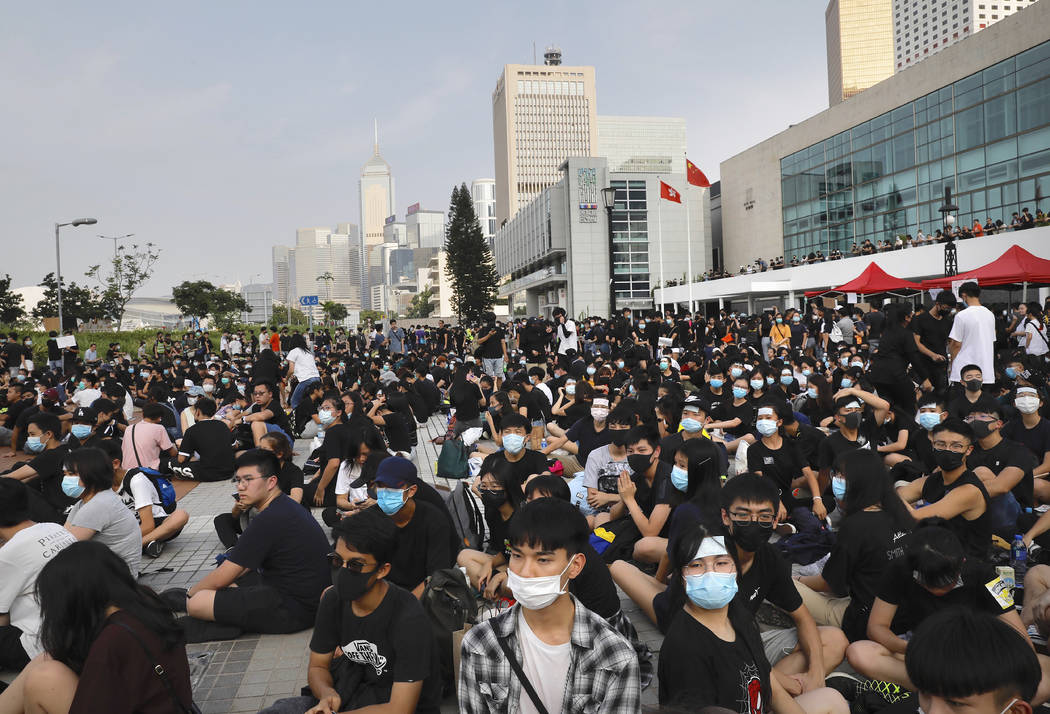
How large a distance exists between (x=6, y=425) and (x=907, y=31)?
204m

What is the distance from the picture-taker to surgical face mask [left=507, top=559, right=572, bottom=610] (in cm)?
248

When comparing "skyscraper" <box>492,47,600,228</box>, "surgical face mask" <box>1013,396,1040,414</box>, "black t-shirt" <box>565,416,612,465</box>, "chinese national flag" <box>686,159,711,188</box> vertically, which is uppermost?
"skyscraper" <box>492,47,600,228</box>

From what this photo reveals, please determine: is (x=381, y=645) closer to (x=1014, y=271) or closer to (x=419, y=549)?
(x=419, y=549)

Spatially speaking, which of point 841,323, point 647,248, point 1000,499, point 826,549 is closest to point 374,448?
point 826,549

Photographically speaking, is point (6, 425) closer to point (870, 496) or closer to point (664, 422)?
point (664, 422)

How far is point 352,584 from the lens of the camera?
3135mm

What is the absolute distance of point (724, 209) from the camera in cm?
6162

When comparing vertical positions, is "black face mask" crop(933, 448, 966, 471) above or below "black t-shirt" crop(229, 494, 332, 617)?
above

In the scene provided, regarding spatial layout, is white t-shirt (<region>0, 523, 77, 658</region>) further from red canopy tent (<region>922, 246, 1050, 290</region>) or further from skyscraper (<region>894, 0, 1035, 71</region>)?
skyscraper (<region>894, 0, 1035, 71</region>)

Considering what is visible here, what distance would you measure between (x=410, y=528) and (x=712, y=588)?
2.16 metres

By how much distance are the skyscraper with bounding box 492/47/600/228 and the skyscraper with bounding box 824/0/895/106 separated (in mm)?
64448

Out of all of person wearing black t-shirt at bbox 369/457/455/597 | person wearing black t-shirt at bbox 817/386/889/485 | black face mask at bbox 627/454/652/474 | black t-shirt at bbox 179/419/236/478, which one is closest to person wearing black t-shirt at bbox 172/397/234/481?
black t-shirt at bbox 179/419/236/478

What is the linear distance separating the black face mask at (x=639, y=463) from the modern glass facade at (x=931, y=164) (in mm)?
33513

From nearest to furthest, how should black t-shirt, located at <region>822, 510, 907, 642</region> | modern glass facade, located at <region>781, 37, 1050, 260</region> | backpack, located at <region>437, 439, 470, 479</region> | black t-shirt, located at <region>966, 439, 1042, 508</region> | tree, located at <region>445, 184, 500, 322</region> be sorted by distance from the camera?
black t-shirt, located at <region>822, 510, 907, 642</region> < black t-shirt, located at <region>966, 439, 1042, 508</region> < backpack, located at <region>437, 439, 470, 479</region> < modern glass facade, located at <region>781, 37, 1050, 260</region> < tree, located at <region>445, 184, 500, 322</region>
